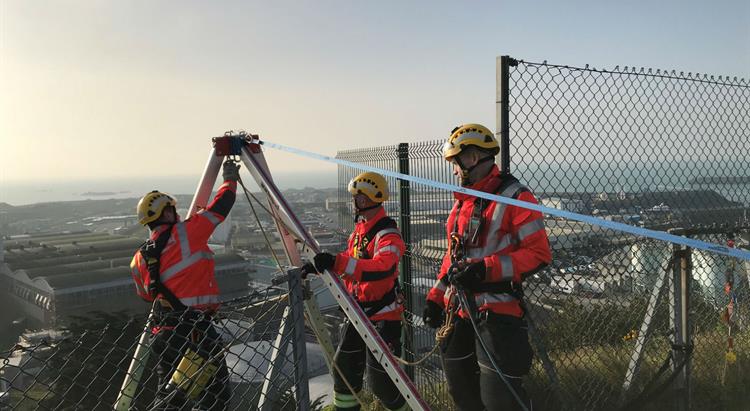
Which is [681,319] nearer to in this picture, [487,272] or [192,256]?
[487,272]

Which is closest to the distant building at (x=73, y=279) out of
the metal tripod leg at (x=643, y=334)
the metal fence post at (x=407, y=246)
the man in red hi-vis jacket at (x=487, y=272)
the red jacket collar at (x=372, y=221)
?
the metal fence post at (x=407, y=246)

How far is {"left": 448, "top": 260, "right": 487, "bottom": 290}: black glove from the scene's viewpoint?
3.06m

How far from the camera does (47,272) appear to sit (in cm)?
7319

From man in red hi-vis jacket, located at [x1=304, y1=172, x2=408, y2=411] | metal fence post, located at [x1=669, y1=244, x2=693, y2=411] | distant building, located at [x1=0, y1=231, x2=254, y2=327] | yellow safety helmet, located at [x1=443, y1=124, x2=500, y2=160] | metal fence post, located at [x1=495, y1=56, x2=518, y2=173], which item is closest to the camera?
yellow safety helmet, located at [x1=443, y1=124, x2=500, y2=160]

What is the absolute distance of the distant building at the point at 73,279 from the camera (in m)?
65.9

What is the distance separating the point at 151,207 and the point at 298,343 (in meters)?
2.61

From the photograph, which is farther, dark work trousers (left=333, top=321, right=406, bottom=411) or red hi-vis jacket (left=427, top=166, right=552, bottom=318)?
dark work trousers (left=333, top=321, right=406, bottom=411)

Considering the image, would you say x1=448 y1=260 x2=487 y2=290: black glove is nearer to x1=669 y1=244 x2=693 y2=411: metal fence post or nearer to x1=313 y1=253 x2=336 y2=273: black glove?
x1=313 y1=253 x2=336 y2=273: black glove

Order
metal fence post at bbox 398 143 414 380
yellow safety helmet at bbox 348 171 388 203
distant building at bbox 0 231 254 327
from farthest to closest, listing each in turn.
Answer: distant building at bbox 0 231 254 327, metal fence post at bbox 398 143 414 380, yellow safety helmet at bbox 348 171 388 203

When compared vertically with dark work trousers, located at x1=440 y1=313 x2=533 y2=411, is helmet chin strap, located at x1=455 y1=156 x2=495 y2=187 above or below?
above

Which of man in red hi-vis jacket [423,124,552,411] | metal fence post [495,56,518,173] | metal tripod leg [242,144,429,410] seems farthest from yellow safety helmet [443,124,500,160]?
metal tripod leg [242,144,429,410]

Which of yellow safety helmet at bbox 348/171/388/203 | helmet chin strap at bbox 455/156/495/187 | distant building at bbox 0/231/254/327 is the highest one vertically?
helmet chin strap at bbox 455/156/495/187

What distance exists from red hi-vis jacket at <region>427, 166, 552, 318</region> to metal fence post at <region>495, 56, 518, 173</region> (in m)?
0.63

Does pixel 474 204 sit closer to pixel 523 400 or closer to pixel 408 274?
pixel 523 400
